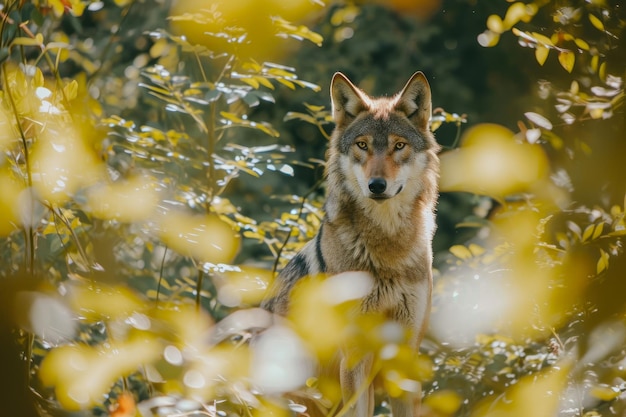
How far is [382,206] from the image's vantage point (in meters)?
4.67

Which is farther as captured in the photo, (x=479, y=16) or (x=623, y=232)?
(x=479, y=16)

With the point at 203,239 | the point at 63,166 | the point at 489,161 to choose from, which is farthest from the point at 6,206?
the point at 489,161

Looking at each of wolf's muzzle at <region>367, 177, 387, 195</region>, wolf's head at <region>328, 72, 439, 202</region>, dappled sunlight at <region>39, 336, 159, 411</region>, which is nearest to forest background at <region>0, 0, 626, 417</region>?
dappled sunlight at <region>39, 336, 159, 411</region>

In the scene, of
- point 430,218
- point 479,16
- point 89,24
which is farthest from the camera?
point 479,16

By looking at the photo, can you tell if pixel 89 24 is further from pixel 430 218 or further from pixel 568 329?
pixel 568 329

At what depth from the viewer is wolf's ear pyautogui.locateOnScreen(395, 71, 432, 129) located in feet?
15.4

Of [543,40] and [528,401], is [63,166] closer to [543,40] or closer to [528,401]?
[528,401]

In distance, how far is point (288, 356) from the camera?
1.15m

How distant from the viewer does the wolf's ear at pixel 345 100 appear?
4766 mm

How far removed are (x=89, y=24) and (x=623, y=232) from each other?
8.96 metres

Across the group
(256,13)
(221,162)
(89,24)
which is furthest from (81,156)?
(89,24)

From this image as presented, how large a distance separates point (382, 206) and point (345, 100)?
0.77 meters

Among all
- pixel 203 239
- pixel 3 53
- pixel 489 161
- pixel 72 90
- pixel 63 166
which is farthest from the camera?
pixel 72 90

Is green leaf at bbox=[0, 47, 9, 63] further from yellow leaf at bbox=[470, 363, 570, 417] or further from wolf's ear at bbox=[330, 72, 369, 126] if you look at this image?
wolf's ear at bbox=[330, 72, 369, 126]
